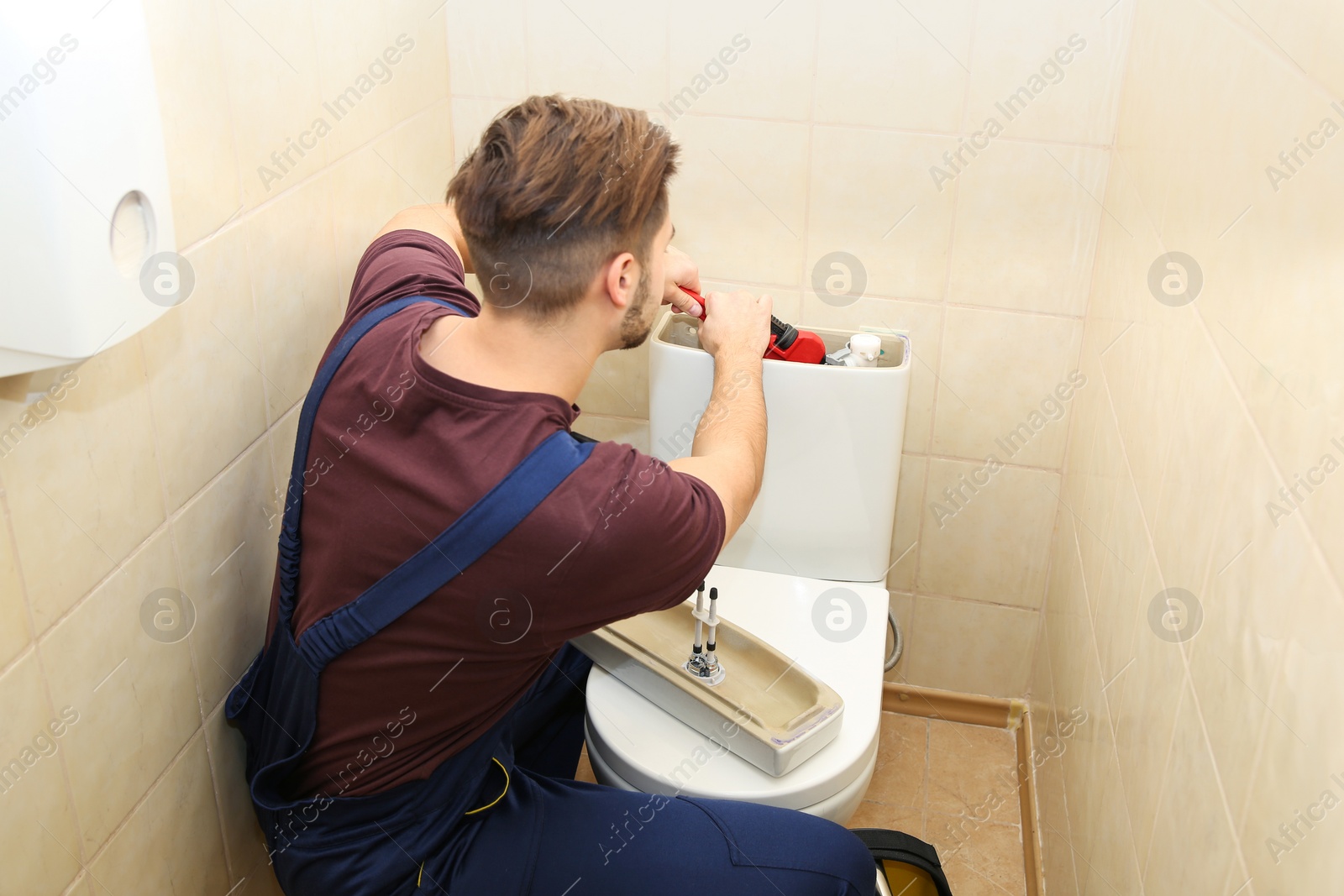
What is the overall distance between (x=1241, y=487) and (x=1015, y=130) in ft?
2.99

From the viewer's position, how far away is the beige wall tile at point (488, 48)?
1.69 m

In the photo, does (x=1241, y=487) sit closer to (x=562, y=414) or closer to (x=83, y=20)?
(x=562, y=414)

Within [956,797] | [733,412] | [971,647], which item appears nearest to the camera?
[733,412]

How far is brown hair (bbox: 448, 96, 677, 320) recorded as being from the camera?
1.04m

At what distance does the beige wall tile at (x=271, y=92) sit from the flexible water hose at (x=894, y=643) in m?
1.17

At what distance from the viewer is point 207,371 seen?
3.76 feet

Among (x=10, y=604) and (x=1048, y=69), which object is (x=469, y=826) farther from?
(x=1048, y=69)

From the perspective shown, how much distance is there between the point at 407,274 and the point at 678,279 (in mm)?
312

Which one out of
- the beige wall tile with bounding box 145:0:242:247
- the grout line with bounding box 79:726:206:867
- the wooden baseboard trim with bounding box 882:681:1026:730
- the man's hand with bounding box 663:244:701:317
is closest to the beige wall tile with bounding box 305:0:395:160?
the beige wall tile with bounding box 145:0:242:247

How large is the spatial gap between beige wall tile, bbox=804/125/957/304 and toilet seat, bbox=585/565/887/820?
516mm

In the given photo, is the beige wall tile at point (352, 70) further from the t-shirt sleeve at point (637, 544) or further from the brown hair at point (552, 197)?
the t-shirt sleeve at point (637, 544)

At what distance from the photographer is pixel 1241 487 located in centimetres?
85

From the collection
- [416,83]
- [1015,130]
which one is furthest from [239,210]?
[1015,130]

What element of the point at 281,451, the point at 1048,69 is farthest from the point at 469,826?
the point at 1048,69
